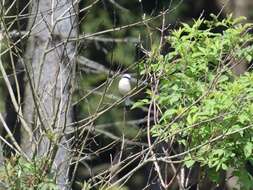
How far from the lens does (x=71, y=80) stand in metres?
4.64

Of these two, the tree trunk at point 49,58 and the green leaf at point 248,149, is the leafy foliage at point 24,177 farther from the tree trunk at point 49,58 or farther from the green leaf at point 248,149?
the green leaf at point 248,149

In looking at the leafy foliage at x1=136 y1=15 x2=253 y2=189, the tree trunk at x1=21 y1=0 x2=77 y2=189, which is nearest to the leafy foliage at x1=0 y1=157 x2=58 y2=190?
the tree trunk at x1=21 y1=0 x2=77 y2=189

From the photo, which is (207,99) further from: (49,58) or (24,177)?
(49,58)

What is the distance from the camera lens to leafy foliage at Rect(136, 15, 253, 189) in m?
4.92

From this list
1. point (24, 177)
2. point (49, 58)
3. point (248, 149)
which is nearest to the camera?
point (24, 177)

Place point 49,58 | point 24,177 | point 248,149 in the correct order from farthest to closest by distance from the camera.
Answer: point 49,58 < point 248,149 < point 24,177

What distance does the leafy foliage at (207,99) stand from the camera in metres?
4.92

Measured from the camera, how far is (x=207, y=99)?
5.03m

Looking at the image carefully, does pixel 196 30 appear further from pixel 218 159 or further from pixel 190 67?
pixel 218 159

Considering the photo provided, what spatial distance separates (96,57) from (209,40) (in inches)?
209

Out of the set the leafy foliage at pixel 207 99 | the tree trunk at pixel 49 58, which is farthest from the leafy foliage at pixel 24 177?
the leafy foliage at pixel 207 99

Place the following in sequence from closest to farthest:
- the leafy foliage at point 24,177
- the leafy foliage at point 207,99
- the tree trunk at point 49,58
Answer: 1. the leafy foliage at point 24,177
2. the leafy foliage at point 207,99
3. the tree trunk at point 49,58

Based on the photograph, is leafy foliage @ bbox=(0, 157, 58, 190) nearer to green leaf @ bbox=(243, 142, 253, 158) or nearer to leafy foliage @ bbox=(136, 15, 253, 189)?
leafy foliage @ bbox=(136, 15, 253, 189)

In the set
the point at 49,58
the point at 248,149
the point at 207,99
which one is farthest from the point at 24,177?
the point at 49,58
